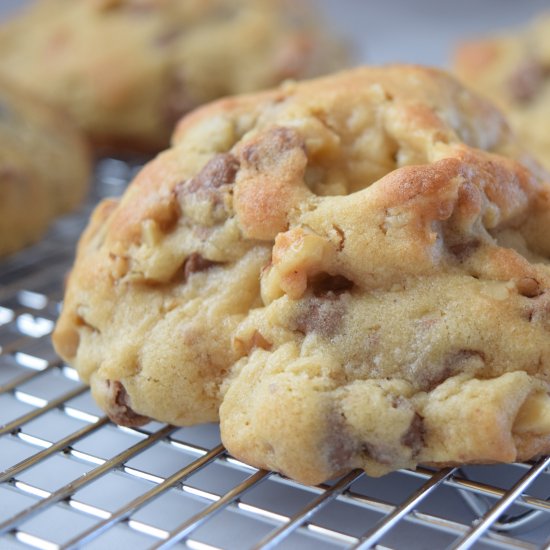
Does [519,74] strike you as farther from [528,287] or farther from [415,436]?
[415,436]

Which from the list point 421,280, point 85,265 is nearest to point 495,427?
Answer: point 421,280

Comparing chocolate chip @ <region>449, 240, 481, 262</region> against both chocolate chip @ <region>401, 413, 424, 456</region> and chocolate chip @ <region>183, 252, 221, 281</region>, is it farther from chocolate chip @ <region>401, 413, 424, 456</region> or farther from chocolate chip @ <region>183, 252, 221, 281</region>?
chocolate chip @ <region>183, 252, 221, 281</region>

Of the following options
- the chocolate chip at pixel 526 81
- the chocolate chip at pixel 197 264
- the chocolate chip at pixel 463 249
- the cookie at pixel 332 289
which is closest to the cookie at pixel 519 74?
the chocolate chip at pixel 526 81

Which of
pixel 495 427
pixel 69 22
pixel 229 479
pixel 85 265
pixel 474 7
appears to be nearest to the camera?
pixel 495 427

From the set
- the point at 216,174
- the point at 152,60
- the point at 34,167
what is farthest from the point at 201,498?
the point at 152,60

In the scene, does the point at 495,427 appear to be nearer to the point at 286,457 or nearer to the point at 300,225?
the point at 286,457

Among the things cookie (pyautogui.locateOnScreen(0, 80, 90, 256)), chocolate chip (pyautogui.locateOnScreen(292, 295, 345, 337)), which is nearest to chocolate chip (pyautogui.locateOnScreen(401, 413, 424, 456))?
chocolate chip (pyautogui.locateOnScreen(292, 295, 345, 337))
